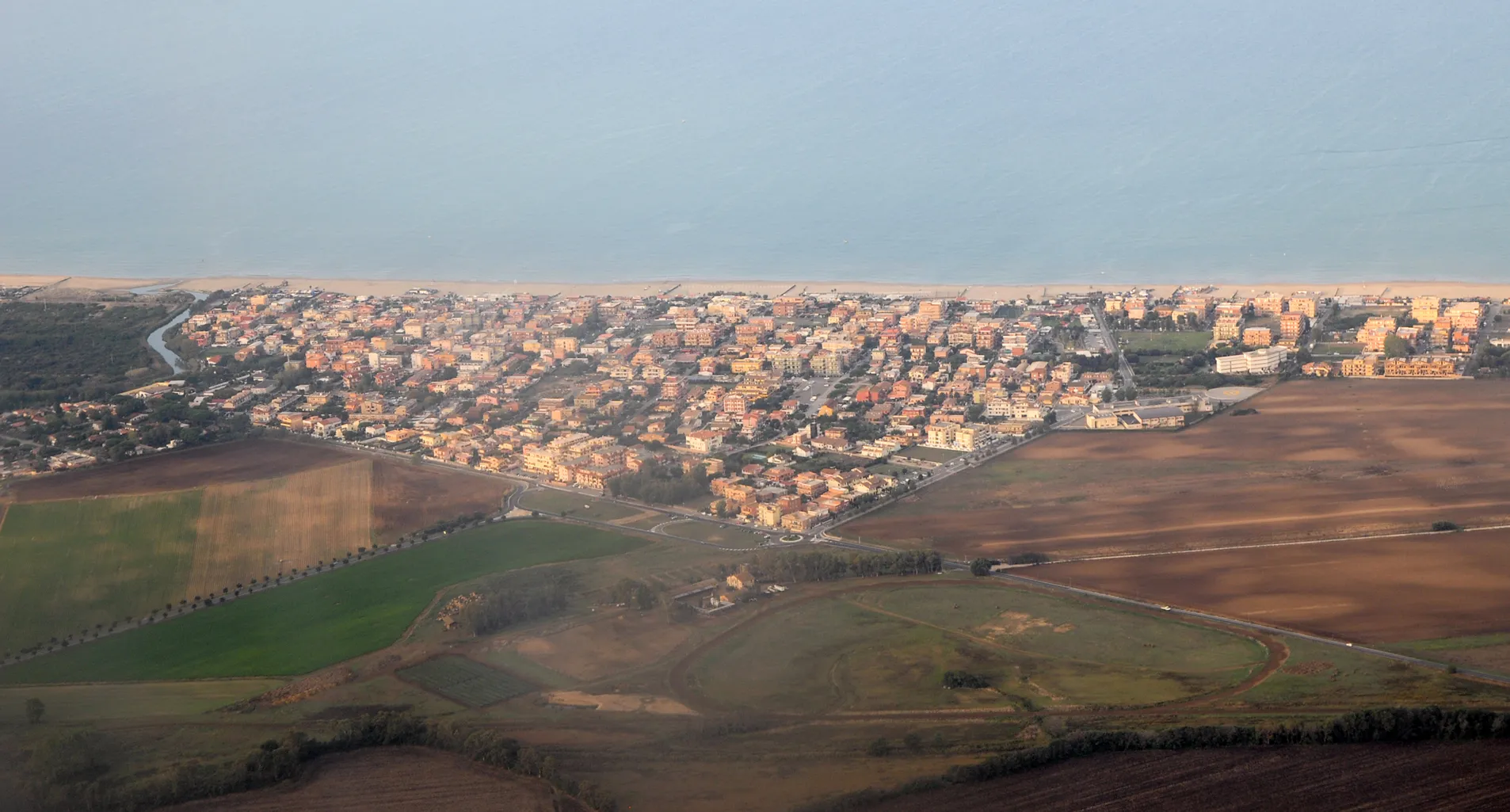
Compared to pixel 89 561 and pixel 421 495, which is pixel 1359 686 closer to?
pixel 421 495

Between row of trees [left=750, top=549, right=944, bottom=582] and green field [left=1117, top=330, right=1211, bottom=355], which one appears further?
green field [left=1117, top=330, right=1211, bottom=355]

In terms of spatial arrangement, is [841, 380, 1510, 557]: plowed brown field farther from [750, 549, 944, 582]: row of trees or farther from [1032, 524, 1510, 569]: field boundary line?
[750, 549, 944, 582]: row of trees

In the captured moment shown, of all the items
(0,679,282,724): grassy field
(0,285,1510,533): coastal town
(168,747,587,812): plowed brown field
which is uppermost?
(0,285,1510,533): coastal town

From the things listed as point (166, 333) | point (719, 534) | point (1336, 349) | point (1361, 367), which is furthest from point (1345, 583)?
point (166, 333)

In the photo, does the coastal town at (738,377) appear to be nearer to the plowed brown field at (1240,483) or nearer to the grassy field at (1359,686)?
the plowed brown field at (1240,483)

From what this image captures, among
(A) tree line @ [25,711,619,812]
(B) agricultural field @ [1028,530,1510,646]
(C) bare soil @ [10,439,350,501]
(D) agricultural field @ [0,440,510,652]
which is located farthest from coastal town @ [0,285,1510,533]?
(A) tree line @ [25,711,619,812]

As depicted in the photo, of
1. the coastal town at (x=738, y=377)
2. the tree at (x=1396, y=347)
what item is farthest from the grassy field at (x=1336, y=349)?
the tree at (x=1396, y=347)

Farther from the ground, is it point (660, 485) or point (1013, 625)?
point (660, 485)
